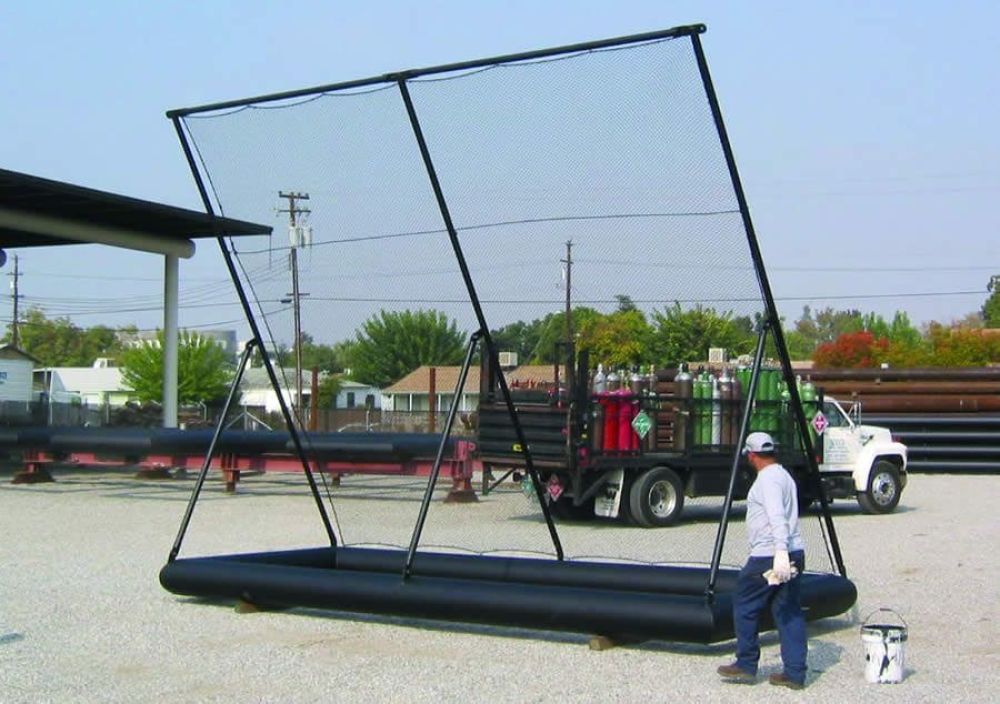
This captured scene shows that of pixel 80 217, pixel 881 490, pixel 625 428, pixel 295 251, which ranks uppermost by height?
Result: pixel 80 217

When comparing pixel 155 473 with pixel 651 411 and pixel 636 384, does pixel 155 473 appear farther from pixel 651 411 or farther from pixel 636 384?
pixel 636 384

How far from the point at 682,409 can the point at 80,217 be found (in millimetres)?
18673

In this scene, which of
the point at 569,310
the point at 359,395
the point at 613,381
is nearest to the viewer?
the point at 569,310

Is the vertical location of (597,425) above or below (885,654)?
above

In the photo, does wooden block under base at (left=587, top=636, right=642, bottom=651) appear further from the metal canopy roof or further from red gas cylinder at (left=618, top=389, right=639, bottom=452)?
the metal canopy roof

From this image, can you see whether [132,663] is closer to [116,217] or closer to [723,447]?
[723,447]

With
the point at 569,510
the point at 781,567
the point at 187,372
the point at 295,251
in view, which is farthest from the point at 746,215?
the point at 187,372

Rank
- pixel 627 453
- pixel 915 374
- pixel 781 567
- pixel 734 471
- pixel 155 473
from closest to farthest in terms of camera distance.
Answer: pixel 781 567 → pixel 734 471 → pixel 627 453 → pixel 155 473 → pixel 915 374

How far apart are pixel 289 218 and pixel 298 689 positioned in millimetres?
4268

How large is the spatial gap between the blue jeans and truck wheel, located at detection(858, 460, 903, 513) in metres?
12.9

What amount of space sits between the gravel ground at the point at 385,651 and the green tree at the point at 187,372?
2524 inches

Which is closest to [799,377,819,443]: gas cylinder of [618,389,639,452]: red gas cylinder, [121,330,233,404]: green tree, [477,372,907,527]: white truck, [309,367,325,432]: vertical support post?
[477,372,907,527]: white truck

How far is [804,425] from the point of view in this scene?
996 cm

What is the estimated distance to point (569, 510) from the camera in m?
18.7
